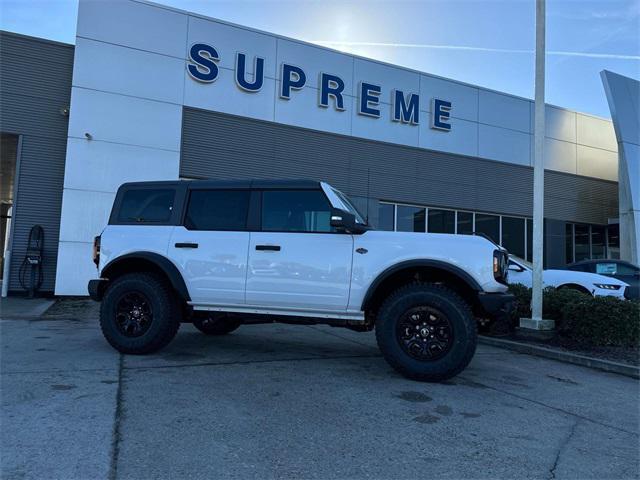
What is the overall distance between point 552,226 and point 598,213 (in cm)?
294

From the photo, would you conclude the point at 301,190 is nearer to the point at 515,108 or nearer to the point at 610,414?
the point at 610,414

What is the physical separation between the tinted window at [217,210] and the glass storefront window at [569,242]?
17.5 m

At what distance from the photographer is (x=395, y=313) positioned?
514 cm

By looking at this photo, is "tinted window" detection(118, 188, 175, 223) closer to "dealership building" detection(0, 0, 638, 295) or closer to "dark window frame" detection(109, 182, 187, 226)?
"dark window frame" detection(109, 182, 187, 226)

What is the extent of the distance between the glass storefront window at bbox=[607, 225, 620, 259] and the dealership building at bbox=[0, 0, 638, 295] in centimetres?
248

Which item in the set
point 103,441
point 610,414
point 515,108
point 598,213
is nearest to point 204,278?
point 103,441

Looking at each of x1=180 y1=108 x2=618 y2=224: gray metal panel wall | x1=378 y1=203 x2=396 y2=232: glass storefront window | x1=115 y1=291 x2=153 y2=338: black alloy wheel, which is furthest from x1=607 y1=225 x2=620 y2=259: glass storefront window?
x1=115 y1=291 x2=153 y2=338: black alloy wheel

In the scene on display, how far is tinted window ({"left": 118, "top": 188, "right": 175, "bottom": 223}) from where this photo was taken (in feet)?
20.2

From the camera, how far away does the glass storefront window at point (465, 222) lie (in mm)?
17391

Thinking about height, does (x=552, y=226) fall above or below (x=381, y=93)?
below

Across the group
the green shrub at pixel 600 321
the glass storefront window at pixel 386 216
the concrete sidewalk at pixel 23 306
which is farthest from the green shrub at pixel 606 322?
the concrete sidewalk at pixel 23 306

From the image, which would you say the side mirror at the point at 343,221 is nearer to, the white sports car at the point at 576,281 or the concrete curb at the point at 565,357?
the concrete curb at the point at 565,357

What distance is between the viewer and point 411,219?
16.5 m

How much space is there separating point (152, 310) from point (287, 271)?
1.75 metres
